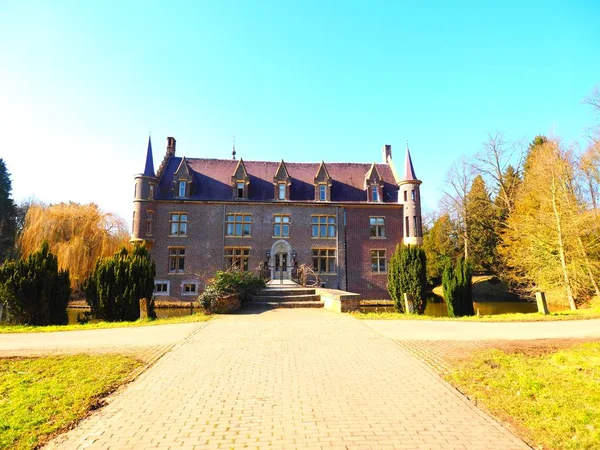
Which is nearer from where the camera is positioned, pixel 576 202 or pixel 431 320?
pixel 431 320

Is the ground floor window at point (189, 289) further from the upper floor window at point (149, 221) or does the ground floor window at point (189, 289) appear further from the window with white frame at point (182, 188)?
the window with white frame at point (182, 188)

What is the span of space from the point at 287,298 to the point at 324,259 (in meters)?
12.4

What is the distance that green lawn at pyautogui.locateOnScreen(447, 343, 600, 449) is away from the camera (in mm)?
4242

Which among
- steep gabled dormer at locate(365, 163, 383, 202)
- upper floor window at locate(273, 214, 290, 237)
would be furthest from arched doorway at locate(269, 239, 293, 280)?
steep gabled dormer at locate(365, 163, 383, 202)

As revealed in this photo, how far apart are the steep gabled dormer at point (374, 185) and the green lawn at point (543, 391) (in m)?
23.6

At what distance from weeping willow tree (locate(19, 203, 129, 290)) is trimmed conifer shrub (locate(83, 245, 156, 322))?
1041 centimetres

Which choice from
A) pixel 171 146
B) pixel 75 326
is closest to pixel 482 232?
pixel 171 146

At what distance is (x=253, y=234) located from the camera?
2927 cm

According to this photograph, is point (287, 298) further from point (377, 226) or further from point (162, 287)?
point (377, 226)

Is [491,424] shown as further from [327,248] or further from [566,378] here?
[327,248]

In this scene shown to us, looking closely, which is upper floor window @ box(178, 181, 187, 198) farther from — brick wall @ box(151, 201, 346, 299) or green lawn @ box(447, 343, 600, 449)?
green lawn @ box(447, 343, 600, 449)

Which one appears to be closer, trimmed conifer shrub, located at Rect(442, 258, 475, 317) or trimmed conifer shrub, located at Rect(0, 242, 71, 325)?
trimmed conifer shrub, located at Rect(0, 242, 71, 325)

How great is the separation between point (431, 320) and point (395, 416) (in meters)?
9.54

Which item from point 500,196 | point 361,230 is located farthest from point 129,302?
point 500,196
